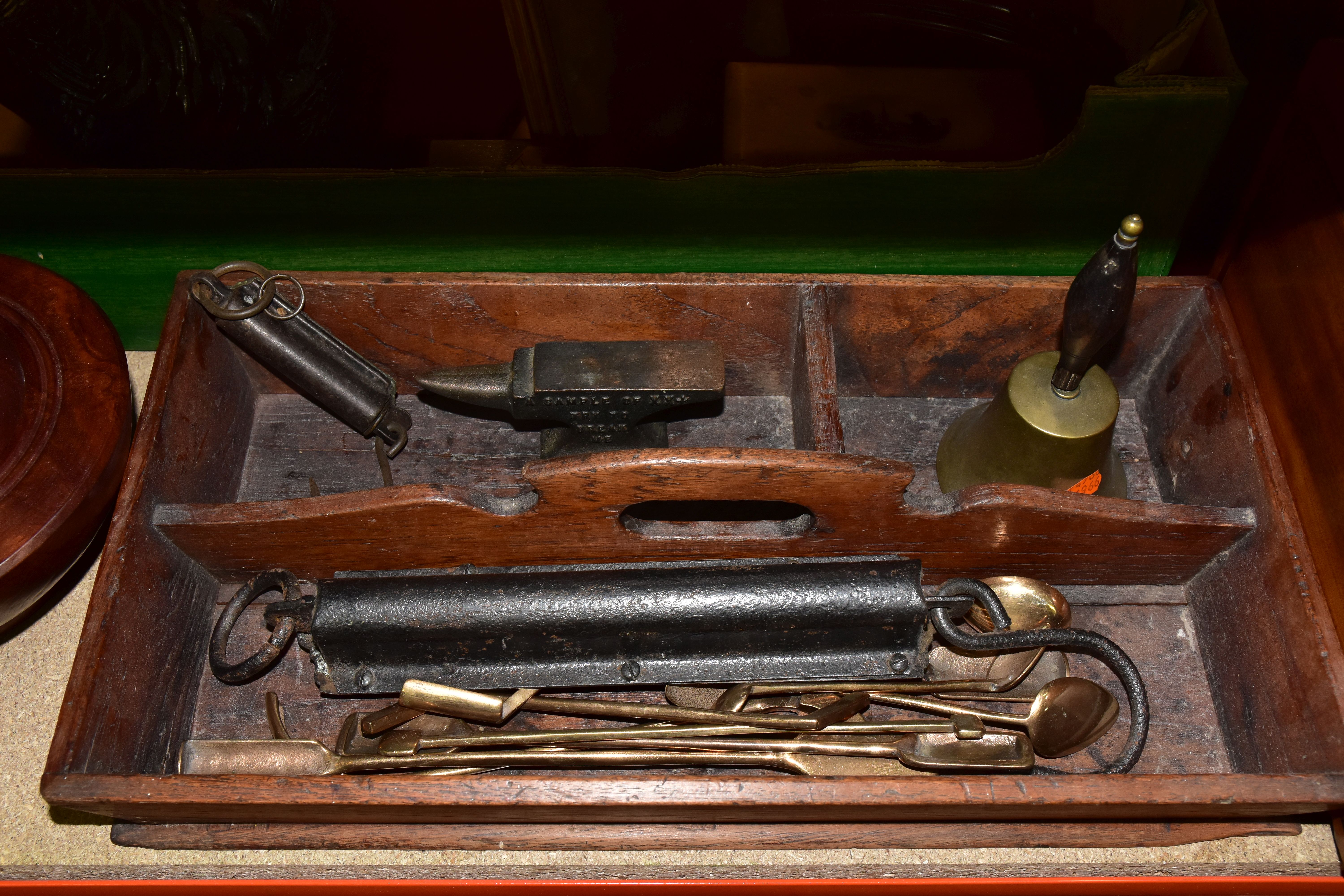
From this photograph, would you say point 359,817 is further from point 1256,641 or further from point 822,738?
point 1256,641

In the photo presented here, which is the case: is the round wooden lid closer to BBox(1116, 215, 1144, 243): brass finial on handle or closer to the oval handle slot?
the oval handle slot

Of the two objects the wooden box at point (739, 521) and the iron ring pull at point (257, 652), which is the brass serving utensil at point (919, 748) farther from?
the iron ring pull at point (257, 652)

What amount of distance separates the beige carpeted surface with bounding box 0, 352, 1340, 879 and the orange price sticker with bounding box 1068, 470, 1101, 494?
1.38 feet

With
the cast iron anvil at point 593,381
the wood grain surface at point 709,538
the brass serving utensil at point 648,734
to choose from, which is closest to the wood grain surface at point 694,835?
the brass serving utensil at point 648,734

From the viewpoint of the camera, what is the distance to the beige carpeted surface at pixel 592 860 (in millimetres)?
1094

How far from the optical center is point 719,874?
1076 mm

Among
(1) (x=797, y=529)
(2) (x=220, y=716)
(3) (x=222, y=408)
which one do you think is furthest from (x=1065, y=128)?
(2) (x=220, y=716)

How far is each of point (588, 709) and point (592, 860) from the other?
22 centimetres

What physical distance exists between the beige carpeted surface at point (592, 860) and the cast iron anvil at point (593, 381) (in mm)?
511

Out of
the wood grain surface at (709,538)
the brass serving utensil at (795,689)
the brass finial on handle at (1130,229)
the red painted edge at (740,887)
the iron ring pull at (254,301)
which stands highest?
the iron ring pull at (254,301)

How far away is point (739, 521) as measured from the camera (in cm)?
114

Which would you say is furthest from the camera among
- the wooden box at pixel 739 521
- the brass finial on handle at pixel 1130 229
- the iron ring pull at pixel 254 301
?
the iron ring pull at pixel 254 301

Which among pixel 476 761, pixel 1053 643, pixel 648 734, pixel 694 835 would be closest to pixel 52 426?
pixel 476 761

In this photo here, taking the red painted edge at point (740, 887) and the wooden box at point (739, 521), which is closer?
the wooden box at point (739, 521)
